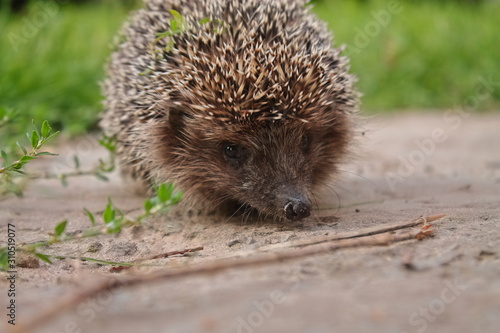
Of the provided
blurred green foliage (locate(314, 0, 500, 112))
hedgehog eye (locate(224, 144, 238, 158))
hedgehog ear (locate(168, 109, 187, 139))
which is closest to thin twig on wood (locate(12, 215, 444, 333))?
hedgehog eye (locate(224, 144, 238, 158))

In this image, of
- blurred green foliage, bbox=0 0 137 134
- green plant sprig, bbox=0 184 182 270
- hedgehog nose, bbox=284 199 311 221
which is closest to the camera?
green plant sprig, bbox=0 184 182 270

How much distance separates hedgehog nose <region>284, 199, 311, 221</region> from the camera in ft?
11.3

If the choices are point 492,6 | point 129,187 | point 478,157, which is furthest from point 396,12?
point 129,187

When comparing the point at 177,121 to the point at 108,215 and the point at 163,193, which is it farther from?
the point at 108,215

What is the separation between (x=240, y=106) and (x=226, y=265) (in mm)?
1410

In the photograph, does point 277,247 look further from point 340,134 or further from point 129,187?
point 129,187

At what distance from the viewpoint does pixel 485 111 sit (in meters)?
8.91

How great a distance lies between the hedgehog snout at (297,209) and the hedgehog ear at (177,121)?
3.17 ft

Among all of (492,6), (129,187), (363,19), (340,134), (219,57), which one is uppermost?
(492,6)

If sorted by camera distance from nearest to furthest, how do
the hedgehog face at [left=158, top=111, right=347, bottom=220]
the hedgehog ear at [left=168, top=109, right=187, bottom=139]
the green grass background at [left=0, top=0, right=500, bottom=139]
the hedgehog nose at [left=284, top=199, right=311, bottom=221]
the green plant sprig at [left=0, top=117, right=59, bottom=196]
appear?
the green plant sprig at [left=0, top=117, right=59, bottom=196], the hedgehog nose at [left=284, top=199, right=311, bottom=221], the hedgehog face at [left=158, top=111, right=347, bottom=220], the hedgehog ear at [left=168, top=109, right=187, bottom=139], the green grass background at [left=0, top=0, right=500, bottom=139]

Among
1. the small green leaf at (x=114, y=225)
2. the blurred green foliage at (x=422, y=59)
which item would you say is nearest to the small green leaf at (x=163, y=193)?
the small green leaf at (x=114, y=225)

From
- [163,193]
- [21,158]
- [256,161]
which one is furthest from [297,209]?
[21,158]

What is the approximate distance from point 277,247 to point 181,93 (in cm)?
146

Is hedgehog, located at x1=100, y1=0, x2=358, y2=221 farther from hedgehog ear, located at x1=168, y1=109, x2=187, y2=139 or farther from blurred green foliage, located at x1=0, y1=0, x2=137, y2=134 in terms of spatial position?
blurred green foliage, located at x1=0, y1=0, x2=137, y2=134
